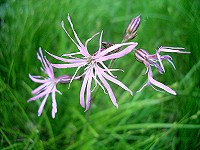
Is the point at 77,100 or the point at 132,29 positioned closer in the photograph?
the point at 132,29

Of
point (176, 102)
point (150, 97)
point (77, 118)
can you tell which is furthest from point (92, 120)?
→ point (176, 102)

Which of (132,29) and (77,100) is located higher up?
(132,29)

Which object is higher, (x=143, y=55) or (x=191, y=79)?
(x=143, y=55)

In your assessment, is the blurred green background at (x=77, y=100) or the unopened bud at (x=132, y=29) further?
the blurred green background at (x=77, y=100)

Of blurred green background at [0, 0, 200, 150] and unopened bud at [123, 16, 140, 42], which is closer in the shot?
unopened bud at [123, 16, 140, 42]

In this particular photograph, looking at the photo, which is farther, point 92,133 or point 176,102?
point 176,102

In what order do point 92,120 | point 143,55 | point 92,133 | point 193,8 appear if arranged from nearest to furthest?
point 143,55 → point 92,133 → point 92,120 → point 193,8

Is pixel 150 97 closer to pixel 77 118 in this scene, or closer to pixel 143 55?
pixel 77 118

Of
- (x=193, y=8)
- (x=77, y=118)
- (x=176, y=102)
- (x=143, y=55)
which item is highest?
(x=193, y=8)
